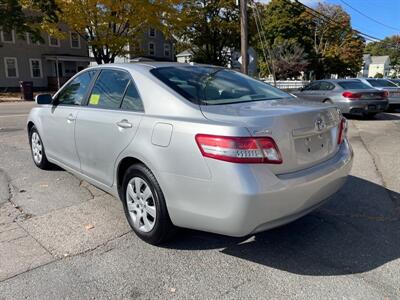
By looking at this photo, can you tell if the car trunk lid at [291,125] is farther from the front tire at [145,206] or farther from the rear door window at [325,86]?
the rear door window at [325,86]

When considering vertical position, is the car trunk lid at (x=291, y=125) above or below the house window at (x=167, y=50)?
below

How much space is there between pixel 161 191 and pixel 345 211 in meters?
2.29

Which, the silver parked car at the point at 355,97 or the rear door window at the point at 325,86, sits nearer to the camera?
the silver parked car at the point at 355,97

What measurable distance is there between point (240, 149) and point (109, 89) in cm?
195

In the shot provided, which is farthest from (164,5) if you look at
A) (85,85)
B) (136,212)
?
(136,212)

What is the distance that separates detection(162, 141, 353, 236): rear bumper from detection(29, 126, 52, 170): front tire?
129 inches

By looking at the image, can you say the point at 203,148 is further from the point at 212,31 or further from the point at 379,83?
the point at 212,31

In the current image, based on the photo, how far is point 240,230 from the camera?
9.17 ft

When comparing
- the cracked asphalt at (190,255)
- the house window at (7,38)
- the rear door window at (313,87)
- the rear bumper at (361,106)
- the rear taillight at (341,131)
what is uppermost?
the house window at (7,38)

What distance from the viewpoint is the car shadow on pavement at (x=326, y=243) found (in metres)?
3.13

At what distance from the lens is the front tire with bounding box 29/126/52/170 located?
562cm

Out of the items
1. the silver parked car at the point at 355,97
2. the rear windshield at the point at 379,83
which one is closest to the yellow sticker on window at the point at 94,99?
the silver parked car at the point at 355,97

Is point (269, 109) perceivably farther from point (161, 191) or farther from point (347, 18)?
point (347, 18)

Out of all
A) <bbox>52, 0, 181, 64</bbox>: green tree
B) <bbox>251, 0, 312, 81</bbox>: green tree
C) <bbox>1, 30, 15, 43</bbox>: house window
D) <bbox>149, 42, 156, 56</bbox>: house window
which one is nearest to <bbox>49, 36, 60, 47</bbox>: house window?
<bbox>1, 30, 15, 43</bbox>: house window
